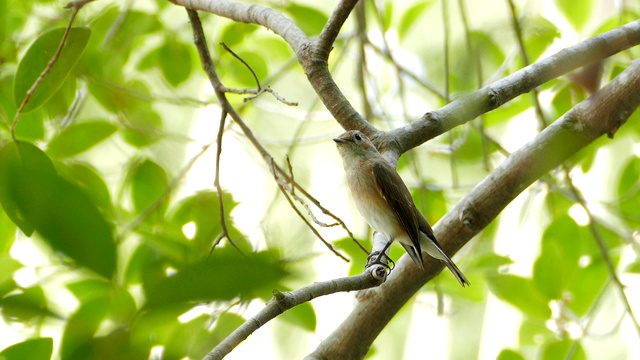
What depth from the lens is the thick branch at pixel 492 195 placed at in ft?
5.94

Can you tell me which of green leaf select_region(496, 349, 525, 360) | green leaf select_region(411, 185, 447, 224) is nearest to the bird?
green leaf select_region(496, 349, 525, 360)

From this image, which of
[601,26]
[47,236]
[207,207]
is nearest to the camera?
[47,236]

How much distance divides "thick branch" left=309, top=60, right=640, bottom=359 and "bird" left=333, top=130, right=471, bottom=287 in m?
0.06

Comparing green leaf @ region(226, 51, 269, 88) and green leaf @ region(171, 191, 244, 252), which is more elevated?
green leaf @ region(226, 51, 269, 88)

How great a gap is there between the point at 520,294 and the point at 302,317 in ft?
2.67

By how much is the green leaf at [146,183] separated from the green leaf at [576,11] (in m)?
1.60

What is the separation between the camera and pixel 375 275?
4.74ft

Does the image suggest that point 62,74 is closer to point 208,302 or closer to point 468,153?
point 208,302

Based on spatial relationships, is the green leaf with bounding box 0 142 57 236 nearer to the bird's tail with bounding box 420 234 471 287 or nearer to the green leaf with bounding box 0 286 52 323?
the green leaf with bounding box 0 286 52 323

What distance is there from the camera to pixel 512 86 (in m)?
1.80

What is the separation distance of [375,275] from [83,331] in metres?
1.09

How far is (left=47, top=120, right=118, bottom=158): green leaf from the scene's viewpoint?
74.9 inches

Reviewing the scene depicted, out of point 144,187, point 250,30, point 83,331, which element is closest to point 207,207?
point 83,331

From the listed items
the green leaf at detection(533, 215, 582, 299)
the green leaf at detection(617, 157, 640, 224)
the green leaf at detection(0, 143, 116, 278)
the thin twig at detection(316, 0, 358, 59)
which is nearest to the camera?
the green leaf at detection(0, 143, 116, 278)
